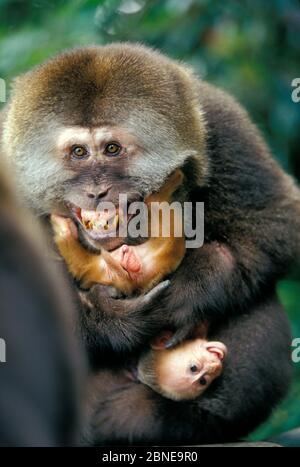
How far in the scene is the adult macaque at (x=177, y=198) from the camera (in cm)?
318

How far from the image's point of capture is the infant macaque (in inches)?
128

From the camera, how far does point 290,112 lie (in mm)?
4719

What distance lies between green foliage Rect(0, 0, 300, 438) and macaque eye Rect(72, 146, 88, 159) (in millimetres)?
1368

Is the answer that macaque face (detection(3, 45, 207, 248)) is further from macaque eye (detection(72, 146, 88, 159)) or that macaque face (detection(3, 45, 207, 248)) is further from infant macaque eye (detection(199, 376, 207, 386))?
infant macaque eye (detection(199, 376, 207, 386))

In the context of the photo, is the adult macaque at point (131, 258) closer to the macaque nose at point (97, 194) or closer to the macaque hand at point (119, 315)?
the macaque hand at point (119, 315)

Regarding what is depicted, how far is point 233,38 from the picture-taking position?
4.71m

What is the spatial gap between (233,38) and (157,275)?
1.74 metres

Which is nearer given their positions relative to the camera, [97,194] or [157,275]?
[97,194]

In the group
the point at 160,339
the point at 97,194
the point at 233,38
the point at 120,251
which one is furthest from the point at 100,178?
the point at 233,38

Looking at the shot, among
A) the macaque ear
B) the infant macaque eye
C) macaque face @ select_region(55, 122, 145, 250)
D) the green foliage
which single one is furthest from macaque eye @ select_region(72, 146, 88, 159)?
the green foliage

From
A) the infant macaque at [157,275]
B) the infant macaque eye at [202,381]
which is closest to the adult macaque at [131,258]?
the infant macaque at [157,275]

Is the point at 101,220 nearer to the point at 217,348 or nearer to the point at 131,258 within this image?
the point at 131,258

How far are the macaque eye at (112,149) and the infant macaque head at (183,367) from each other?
2.05 ft
